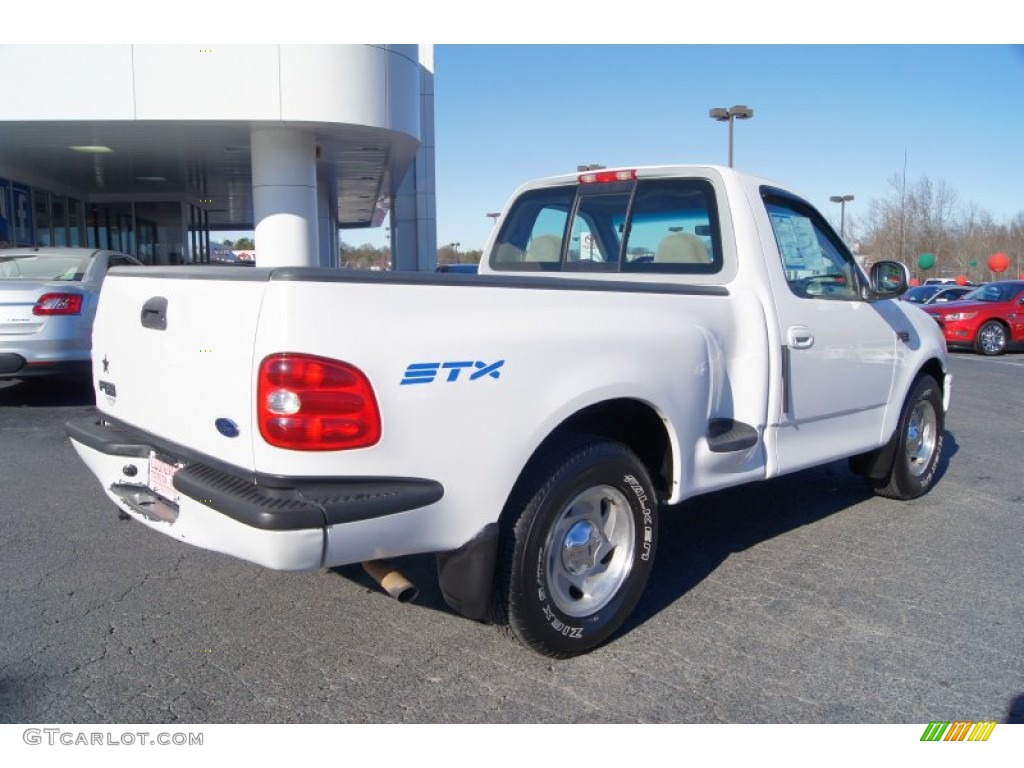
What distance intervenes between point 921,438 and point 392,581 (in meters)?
4.25

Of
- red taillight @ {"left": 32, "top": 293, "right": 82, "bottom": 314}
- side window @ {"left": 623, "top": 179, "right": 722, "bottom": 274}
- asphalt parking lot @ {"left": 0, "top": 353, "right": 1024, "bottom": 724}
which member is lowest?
asphalt parking lot @ {"left": 0, "top": 353, "right": 1024, "bottom": 724}

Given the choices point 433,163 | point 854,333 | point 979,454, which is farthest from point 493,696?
point 433,163

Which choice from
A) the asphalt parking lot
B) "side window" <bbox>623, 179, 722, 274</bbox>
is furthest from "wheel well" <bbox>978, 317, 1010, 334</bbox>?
"side window" <bbox>623, 179, 722, 274</bbox>

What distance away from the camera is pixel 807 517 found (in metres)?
5.24

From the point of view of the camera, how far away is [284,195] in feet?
51.0

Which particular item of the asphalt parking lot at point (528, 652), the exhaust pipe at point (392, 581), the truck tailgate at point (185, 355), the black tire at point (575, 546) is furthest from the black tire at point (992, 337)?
the truck tailgate at point (185, 355)

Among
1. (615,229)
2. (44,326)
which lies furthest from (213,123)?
(615,229)

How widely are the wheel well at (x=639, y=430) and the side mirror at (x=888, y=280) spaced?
194 cm

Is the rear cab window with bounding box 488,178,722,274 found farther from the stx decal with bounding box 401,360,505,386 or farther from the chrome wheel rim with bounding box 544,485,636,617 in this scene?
the stx decal with bounding box 401,360,505,386

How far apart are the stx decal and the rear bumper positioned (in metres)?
0.33

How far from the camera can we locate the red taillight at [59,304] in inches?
311

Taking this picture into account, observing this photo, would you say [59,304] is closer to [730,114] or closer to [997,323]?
[997,323]

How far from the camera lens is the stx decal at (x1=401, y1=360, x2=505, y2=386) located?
2.65 m

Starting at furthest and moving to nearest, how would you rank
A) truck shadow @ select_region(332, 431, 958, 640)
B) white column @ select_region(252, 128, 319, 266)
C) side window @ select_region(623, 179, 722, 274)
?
white column @ select_region(252, 128, 319, 266)
side window @ select_region(623, 179, 722, 274)
truck shadow @ select_region(332, 431, 958, 640)
